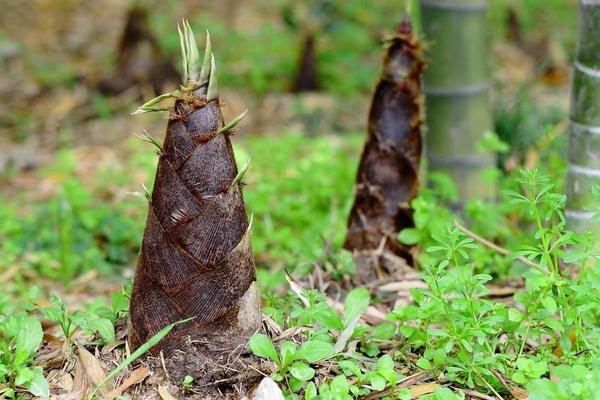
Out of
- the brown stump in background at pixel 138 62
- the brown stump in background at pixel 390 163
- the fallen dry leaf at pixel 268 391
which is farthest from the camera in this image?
the brown stump in background at pixel 138 62

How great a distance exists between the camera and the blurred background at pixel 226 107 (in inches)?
133

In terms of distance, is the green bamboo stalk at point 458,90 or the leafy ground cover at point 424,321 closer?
the leafy ground cover at point 424,321

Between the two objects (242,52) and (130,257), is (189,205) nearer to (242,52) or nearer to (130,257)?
(130,257)

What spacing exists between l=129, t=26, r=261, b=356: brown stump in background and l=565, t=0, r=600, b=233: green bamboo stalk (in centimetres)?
100

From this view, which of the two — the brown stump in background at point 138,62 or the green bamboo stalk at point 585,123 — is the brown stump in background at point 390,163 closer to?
the green bamboo stalk at point 585,123

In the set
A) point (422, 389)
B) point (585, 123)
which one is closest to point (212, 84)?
point (422, 389)

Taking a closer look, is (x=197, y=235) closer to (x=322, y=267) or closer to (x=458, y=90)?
(x=322, y=267)

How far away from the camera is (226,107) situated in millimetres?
4500

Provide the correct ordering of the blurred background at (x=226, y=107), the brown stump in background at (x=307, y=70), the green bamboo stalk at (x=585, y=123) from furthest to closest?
the brown stump in background at (x=307, y=70)
the blurred background at (x=226, y=107)
the green bamboo stalk at (x=585, y=123)

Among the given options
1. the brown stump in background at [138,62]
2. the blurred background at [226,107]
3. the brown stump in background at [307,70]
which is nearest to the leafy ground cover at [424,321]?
the blurred background at [226,107]

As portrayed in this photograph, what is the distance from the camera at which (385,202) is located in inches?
102

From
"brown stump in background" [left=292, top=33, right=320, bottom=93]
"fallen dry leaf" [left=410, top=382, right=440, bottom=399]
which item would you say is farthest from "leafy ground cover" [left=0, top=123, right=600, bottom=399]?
"brown stump in background" [left=292, top=33, right=320, bottom=93]

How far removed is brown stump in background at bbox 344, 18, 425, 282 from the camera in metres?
2.53

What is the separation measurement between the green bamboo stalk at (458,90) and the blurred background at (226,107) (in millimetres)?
273
